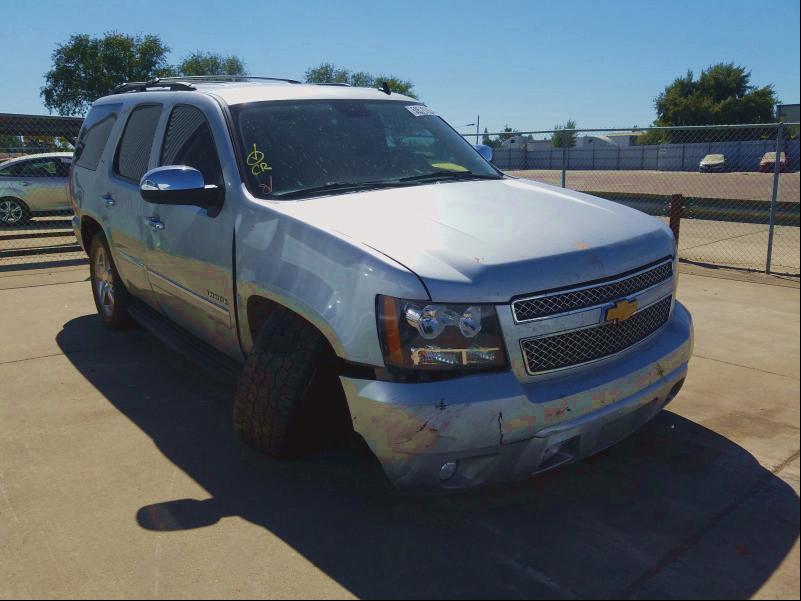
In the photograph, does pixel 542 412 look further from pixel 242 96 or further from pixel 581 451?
pixel 242 96

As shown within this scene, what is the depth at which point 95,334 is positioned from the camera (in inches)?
243

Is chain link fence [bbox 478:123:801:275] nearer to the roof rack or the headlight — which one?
the headlight

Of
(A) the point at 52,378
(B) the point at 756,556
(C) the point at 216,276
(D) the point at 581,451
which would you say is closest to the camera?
(B) the point at 756,556

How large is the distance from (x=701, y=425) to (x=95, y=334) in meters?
4.76

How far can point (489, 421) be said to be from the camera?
2693 millimetres

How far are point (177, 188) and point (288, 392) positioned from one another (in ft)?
4.00

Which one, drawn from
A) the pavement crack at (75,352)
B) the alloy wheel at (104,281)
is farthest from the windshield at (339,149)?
the pavement crack at (75,352)

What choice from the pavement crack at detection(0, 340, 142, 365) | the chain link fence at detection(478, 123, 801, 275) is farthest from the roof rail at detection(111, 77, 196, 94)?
the chain link fence at detection(478, 123, 801, 275)

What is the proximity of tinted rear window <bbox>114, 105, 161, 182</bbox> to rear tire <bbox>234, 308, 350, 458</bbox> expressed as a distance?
6.97 ft

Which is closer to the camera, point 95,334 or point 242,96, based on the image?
point 242,96

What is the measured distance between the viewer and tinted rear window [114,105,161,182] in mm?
4902

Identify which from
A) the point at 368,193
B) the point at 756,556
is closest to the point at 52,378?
the point at 368,193

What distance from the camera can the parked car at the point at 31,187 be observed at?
1558 centimetres

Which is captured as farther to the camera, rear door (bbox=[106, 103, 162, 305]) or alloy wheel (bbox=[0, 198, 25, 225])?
alloy wheel (bbox=[0, 198, 25, 225])
